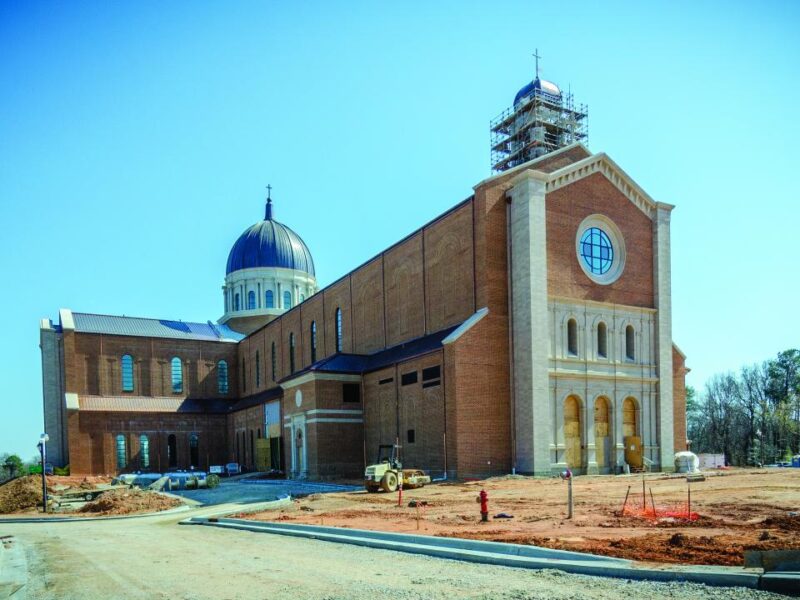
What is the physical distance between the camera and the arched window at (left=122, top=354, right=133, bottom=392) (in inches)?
2598

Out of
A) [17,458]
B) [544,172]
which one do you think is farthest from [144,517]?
[17,458]

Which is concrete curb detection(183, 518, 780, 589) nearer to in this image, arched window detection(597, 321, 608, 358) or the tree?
arched window detection(597, 321, 608, 358)

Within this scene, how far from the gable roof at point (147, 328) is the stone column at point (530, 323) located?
144 feet

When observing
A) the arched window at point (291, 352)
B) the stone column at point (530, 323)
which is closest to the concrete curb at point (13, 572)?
the stone column at point (530, 323)

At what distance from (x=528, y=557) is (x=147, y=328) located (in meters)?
63.1

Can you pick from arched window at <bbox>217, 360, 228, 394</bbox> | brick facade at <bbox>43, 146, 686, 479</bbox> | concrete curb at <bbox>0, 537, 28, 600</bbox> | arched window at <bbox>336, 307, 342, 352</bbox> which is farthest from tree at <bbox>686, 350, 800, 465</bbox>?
concrete curb at <bbox>0, 537, 28, 600</bbox>

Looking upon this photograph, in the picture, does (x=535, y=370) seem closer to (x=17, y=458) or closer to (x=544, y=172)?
(x=544, y=172)

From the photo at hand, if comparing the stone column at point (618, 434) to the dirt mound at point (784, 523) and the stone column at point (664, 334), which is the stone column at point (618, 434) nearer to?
the stone column at point (664, 334)

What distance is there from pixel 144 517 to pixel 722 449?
199ft

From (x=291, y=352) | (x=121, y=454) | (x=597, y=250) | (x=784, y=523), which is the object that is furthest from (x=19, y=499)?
(x=784, y=523)

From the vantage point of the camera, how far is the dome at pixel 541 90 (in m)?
54.6

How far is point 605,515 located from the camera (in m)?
18.5

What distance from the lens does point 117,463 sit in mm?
62219

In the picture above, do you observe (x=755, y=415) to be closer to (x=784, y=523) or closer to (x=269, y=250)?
(x=269, y=250)
